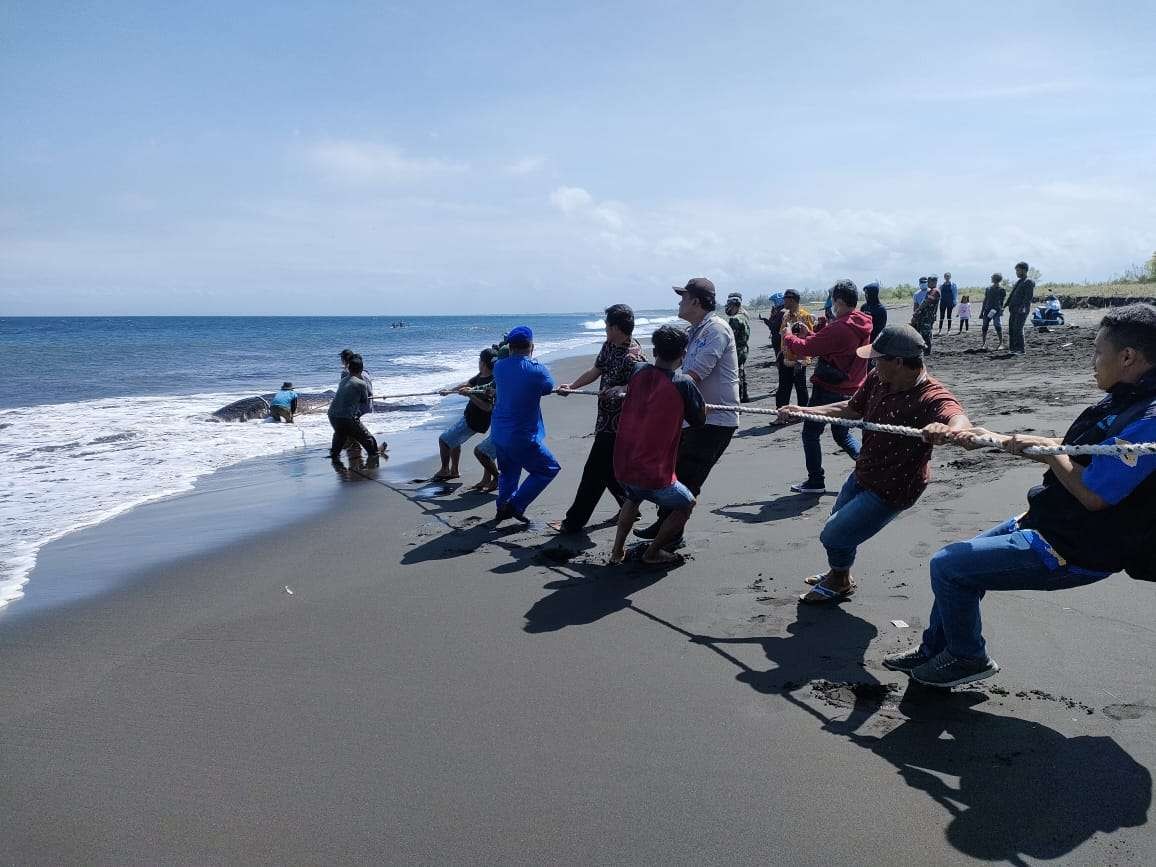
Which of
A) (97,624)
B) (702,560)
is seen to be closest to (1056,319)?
(702,560)

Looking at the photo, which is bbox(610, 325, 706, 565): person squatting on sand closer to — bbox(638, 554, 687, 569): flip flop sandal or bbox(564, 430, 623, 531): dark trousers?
bbox(638, 554, 687, 569): flip flop sandal

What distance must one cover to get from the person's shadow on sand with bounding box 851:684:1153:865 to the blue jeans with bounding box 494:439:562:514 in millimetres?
3849

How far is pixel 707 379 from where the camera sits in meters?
5.62

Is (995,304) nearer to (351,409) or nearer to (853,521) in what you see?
(351,409)

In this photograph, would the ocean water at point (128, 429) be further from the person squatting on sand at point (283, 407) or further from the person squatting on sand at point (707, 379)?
the person squatting on sand at point (707, 379)

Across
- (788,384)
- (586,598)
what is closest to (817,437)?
(586,598)

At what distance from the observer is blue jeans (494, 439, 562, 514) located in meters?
6.68

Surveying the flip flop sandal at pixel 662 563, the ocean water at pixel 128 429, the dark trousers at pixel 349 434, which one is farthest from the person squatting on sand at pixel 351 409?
the flip flop sandal at pixel 662 563

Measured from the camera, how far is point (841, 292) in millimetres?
6953

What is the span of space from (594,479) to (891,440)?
8.81 feet

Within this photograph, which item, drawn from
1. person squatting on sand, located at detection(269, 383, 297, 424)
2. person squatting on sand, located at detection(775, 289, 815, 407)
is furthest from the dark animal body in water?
person squatting on sand, located at detection(775, 289, 815, 407)

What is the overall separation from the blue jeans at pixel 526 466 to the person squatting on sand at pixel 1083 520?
12.6ft

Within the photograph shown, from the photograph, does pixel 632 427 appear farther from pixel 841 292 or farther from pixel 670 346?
pixel 841 292

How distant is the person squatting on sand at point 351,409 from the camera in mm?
10211
